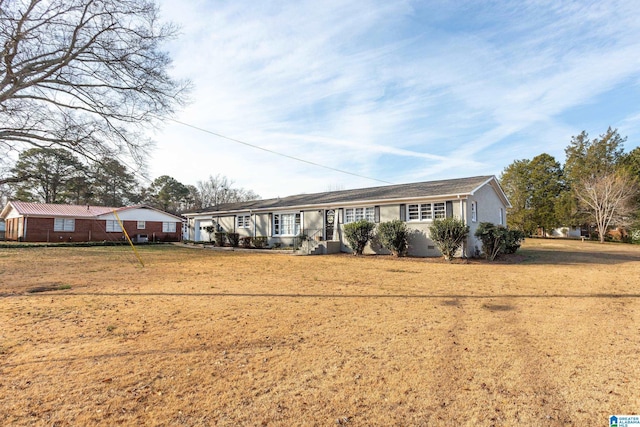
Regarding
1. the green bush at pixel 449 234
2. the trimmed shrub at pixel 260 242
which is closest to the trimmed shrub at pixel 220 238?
the trimmed shrub at pixel 260 242

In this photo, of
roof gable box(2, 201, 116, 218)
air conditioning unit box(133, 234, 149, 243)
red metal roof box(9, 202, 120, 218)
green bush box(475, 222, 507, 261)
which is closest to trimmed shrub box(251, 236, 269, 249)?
green bush box(475, 222, 507, 261)

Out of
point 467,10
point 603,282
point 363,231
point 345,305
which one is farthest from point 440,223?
point 345,305

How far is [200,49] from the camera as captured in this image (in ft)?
37.3

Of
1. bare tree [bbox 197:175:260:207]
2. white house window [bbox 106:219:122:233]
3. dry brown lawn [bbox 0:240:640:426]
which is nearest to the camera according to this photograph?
dry brown lawn [bbox 0:240:640:426]

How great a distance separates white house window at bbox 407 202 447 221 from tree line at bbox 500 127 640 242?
85.1 ft

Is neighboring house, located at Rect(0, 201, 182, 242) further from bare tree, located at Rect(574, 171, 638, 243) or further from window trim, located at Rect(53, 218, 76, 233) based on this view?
bare tree, located at Rect(574, 171, 638, 243)

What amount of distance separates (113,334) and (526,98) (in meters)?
16.4

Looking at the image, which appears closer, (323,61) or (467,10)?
(467,10)

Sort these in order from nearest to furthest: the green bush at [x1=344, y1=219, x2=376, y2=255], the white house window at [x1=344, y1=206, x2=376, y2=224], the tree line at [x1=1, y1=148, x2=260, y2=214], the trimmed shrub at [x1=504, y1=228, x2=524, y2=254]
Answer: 1. the tree line at [x1=1, y1=148, x2=260, y2=214]
2. the trimmed shrub at [x1=504, y1=228, x2=524, y2=254]
3. the green bush at [x1=344, y1=219, x2=376, y2=255]
4. the white house window at [x1=344, y1=206, x2=376, y2=224]

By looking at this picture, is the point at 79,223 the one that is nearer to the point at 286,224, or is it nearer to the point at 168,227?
the point at 168,227

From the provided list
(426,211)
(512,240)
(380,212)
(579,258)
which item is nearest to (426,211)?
(426,211)

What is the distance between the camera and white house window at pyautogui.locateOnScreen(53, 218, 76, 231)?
96.9 feet

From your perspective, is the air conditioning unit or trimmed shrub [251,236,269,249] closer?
trimmed shrub [251,236,269,249]

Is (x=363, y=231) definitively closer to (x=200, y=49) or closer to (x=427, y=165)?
(x=200, y=49)
